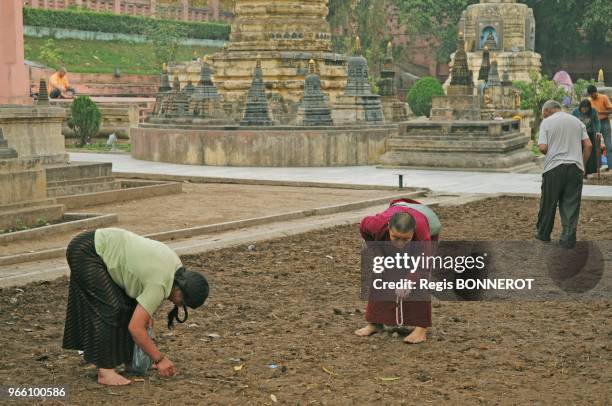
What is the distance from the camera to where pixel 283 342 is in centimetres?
725

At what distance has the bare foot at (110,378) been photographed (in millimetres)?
6168

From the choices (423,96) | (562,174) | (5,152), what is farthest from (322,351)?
(423,96)

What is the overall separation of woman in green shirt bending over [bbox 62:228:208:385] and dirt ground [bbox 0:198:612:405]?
0.69ft

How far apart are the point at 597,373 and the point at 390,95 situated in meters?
21.8

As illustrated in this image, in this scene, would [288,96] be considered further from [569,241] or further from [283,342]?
[283,342]

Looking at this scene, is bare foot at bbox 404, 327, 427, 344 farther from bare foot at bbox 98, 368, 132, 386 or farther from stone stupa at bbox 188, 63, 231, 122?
stone stupa at bbox 188, 63, 231, 122

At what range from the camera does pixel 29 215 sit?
12.3 m

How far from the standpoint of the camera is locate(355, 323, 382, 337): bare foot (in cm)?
739

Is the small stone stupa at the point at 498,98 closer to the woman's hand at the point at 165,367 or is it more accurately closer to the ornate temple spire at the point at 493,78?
the ornate temple spire at the point at 493,78

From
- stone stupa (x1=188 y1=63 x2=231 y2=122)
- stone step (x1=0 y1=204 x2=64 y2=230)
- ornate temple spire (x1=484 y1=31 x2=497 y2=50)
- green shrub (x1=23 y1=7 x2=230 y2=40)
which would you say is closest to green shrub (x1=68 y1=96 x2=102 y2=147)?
stone stupa (x1=188 y1=63 x2=231 y2=122)

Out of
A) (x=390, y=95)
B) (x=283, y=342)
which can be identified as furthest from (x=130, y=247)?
(x=390, y=95)

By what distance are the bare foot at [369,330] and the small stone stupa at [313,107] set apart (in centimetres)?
1485

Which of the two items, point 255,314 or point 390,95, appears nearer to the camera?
point 255,314

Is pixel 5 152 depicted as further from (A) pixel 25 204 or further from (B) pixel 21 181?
(A) pixel 25 204
